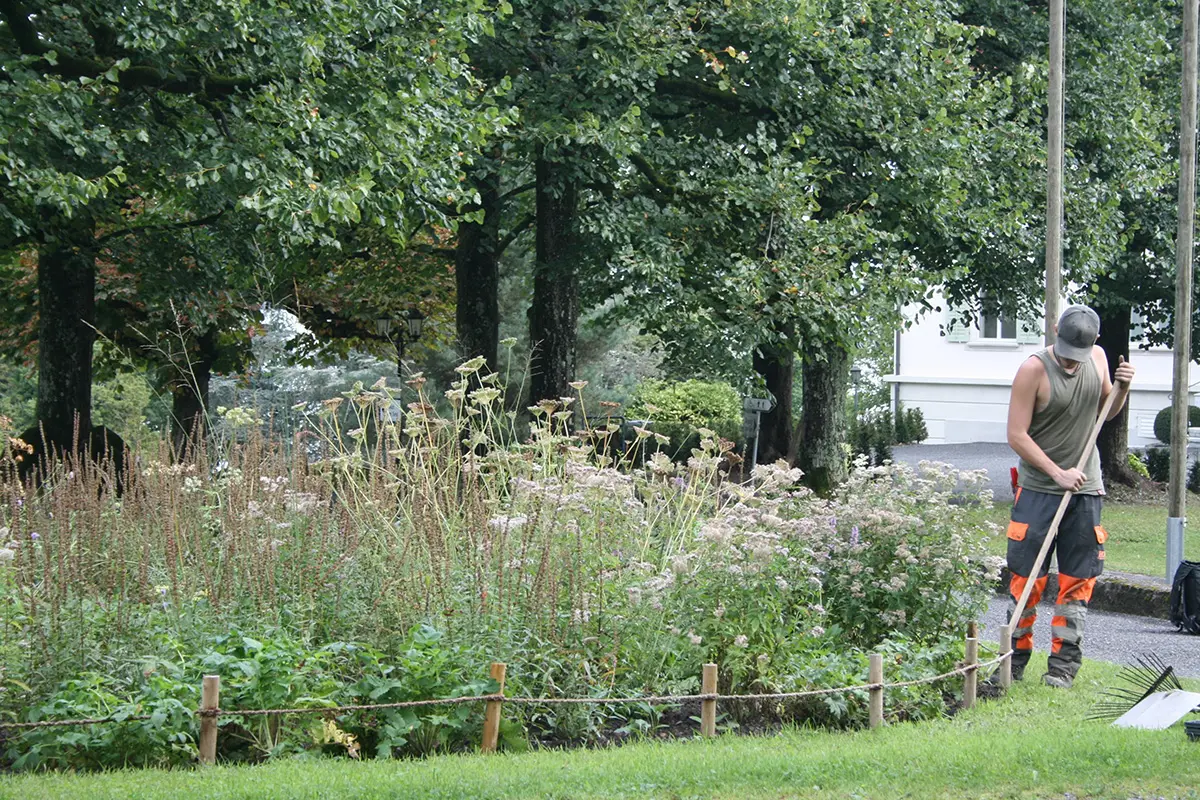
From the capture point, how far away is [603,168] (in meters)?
18.3

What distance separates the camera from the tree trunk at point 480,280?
19.8 metres

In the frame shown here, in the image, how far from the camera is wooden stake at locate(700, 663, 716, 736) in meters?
6.34

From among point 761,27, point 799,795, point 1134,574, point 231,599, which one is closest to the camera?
point 799,795

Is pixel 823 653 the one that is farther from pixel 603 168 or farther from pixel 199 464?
pixel 603 168

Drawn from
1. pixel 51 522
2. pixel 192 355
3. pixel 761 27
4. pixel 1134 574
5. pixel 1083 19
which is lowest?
pixel 1134 574

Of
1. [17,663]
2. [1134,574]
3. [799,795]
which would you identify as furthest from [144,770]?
[1134,574]

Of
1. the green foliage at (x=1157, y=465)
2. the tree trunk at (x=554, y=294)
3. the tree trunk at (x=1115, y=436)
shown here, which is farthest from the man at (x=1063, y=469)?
the green foliage at (x=1157, y=465)

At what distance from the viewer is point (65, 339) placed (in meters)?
16.6

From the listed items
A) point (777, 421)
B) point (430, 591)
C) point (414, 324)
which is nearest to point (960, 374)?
point (777, 421)

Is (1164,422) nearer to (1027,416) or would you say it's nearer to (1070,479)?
(1027,416)

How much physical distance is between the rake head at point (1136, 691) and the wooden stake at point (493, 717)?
10.1ft

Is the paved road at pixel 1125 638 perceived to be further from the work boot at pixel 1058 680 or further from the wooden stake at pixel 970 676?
the wooden stake at pixel 970 676

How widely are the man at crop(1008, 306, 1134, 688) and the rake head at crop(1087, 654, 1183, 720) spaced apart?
0.48m

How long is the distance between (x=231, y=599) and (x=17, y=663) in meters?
1.05
